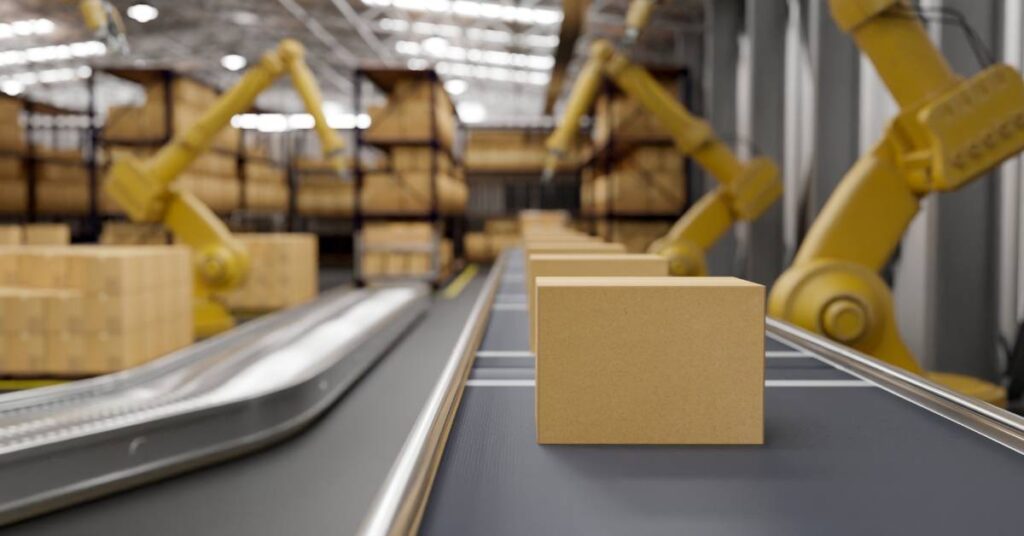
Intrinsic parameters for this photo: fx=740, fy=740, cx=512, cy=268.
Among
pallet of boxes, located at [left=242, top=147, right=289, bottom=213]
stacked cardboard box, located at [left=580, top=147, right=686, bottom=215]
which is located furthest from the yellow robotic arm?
pallet of boxes, located at [left=242, top=147, right=289, bottom=213]

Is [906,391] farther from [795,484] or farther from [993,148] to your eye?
[993,148]

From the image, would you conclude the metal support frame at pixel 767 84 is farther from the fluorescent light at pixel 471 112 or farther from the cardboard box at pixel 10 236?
the fluorescent light at pixel 471 112

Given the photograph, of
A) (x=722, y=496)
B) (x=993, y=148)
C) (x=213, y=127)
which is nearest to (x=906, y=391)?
(x=722, y=496)

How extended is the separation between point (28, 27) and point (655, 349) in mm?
19094

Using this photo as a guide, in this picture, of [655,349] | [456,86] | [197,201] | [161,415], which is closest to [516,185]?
[456,86]

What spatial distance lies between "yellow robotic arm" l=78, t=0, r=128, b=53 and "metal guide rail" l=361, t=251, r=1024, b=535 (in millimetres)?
4591

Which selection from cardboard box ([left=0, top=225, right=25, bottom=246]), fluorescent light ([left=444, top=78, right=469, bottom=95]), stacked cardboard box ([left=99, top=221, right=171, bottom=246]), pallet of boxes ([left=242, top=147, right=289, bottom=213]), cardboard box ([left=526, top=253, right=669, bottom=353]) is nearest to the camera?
cardboard box ([left=526, top=253, right=669, bottom=353])

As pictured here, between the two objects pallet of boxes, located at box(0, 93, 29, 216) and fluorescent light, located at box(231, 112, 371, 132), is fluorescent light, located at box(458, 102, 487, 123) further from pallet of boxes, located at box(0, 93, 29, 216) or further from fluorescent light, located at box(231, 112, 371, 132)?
pallet of boxes, located at box(0, 93, 29, 216)

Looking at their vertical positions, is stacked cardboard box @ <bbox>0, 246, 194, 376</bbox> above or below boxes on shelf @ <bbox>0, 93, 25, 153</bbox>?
below

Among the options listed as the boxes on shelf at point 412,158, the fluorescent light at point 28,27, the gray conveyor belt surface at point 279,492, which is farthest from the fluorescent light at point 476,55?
the gray conveyor belt surface at point 279,492

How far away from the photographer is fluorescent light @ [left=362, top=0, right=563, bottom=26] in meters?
14.7

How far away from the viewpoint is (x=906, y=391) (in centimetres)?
214

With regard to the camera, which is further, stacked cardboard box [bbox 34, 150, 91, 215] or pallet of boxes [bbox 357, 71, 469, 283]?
stacked cardboard box [bbox 34, 150, 91, 215]

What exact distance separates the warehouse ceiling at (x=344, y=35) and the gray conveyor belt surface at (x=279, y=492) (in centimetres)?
846
